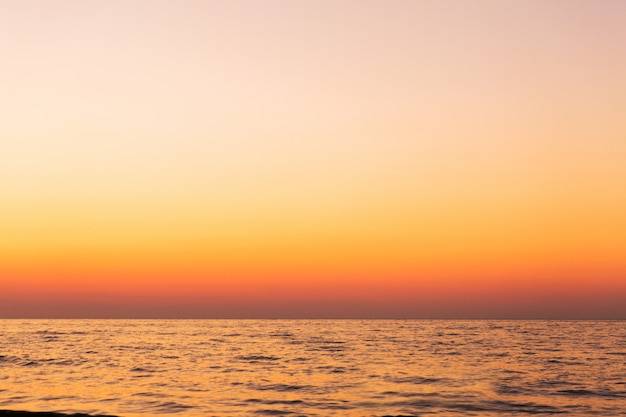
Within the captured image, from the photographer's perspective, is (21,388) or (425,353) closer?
(21,388)

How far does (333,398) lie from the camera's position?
32.3 meters

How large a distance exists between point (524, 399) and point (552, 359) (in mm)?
26637

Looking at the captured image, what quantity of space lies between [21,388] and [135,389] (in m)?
6.10

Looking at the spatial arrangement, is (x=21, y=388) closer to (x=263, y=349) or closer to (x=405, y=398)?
(x=405, y=398)

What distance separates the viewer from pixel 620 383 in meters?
40.1

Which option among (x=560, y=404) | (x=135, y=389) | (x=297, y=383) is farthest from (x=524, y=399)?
(x=135, y=389)

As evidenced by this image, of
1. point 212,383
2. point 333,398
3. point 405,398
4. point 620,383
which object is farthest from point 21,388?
point 620,383

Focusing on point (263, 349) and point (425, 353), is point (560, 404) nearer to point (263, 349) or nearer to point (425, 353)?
point (425, 353)

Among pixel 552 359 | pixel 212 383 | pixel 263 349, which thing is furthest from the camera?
pixel 263 349

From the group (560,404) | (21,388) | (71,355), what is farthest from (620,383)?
(71,355)

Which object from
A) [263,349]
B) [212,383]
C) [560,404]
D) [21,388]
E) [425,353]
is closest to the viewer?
[560,404]

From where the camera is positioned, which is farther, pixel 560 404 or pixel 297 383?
pixel 297 383

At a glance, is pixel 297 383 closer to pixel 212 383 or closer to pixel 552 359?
pixel 212 383

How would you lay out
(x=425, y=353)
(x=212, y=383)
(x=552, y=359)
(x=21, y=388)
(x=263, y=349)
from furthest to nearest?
(x=263, y=349)
(x=425, y=353)
(x=552, y=359)
(x=212, y=383)
(x=21, y=388)
